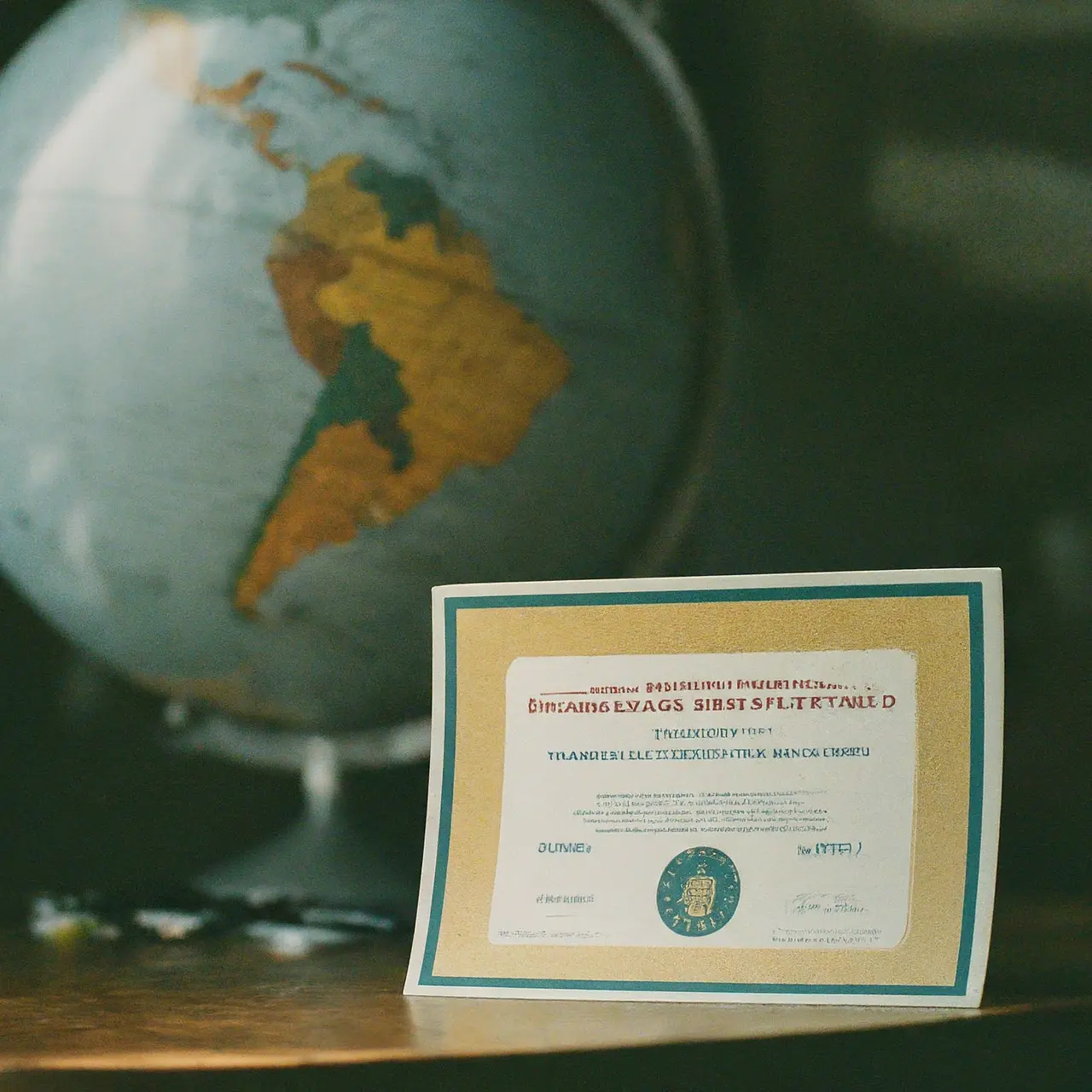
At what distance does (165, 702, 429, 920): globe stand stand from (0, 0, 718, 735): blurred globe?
19 centimetres

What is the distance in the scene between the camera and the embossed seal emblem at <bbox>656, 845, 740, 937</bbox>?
0.61 metres

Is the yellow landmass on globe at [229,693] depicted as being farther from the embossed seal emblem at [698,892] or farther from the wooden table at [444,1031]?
the embossed seal emblem at [698,892]

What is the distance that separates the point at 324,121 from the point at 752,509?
0.42m

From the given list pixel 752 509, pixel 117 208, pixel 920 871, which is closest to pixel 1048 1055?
pixel 920 871

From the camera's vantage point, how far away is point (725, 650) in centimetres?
63

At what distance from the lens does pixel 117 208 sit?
82 cm

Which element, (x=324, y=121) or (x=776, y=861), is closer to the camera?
(x=776, y=861)

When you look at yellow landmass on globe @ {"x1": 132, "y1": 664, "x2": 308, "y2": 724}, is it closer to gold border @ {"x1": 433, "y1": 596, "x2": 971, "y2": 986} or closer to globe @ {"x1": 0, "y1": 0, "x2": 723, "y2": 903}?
globe @ {"x1": 0, "y1": 0, "x2": 723, "y2": 903}

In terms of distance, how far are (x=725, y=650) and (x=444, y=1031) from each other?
206mm

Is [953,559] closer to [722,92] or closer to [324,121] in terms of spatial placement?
[722,92]

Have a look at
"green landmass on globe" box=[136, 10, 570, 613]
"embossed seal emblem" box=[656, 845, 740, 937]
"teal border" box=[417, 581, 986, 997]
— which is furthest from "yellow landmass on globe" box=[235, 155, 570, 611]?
"embossed seal emblem" box=[656, 845, 740, 937]

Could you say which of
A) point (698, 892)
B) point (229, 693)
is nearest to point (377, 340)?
point (229, 693)
